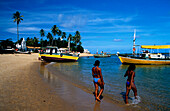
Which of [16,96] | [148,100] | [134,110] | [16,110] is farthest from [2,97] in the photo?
[148,100]

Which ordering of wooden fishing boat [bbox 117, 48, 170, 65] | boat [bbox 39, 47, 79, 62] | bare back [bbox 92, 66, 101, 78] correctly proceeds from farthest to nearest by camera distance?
boat [bbox 39, 47, 79, 62], wooden fishing boat [bbox 117, 48, 170, 65], bare back [bbox 92, 66, 101, 78]

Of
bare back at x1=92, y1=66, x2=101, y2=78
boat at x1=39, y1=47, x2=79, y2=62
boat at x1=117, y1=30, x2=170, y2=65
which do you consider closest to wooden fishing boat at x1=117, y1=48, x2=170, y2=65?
boat at x1=117, y1=30, x2=170, y2=65

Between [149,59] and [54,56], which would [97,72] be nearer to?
[54,56]

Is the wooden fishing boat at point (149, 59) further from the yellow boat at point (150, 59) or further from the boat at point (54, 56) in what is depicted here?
the boat at point (54, 56)

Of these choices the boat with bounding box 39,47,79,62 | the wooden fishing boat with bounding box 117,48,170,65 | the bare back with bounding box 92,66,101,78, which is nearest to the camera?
the bare back with bounding box 92,66,101,78

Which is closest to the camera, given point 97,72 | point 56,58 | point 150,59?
point 97,72

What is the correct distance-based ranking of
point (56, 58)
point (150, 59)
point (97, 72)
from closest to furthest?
point (97, 72) → point (150, 59) → point (56, 58)

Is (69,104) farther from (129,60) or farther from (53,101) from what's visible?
(129,60)

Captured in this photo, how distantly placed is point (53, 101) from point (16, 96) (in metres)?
1.73

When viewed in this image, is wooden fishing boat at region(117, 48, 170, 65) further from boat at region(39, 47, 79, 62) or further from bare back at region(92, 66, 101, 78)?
bare back at region(92, 66, 101, 78)

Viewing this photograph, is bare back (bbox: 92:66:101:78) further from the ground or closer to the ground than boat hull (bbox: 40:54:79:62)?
further from the ground

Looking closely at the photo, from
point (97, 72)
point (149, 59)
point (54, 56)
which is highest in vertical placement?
point (97, 72)

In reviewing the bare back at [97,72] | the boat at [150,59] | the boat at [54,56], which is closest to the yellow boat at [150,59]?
the boat at [150,59]

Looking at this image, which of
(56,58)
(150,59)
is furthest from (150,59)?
(56,58)
